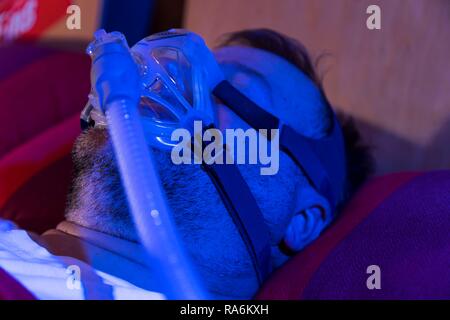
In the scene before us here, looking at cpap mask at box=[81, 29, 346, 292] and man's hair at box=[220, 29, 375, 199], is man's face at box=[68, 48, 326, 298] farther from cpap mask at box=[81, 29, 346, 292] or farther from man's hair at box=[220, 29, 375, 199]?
man's hair at box=[220, 29, 375, 199]

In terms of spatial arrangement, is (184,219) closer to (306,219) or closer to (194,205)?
(194,205)

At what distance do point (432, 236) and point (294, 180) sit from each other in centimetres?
23

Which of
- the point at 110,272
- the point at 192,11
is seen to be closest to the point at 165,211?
the point at 110,272

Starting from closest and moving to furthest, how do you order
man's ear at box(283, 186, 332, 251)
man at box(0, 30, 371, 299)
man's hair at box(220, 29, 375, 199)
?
man at box(0, 30, 371, 299) < man's ear at box(283, 186, 332, 251) < man's hair at box(220, 29, 375, 199)

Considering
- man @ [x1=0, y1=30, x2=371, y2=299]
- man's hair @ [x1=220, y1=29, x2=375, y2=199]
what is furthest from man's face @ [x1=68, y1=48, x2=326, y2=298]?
man's hair @ [x1=220, y1=29, x2=375, y2=199]

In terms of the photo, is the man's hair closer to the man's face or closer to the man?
the man

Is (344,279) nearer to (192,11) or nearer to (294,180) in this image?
(294,180)

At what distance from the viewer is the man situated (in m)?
0.76

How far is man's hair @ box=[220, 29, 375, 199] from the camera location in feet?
3.55

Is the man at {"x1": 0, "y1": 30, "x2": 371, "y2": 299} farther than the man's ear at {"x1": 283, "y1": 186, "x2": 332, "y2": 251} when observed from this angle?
No

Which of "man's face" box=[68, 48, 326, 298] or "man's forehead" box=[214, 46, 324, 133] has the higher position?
"man's forehead" box=[214, 46, 324, 133]

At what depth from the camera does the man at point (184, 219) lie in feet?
2.50

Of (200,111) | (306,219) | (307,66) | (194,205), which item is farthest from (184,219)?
(307,66)

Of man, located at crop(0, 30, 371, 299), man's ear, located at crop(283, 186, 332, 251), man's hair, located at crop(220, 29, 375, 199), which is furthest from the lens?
man's hair, located at crop(220, 29, 375, 199)
